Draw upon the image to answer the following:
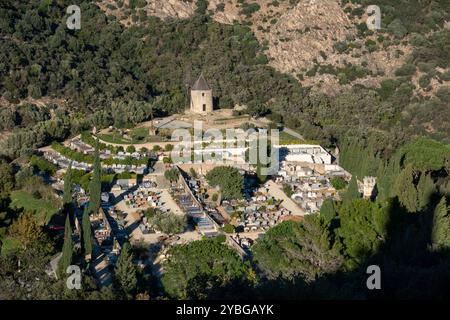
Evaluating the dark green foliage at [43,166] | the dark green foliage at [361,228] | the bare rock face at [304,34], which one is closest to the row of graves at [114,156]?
the dark green foliage at [43,166]

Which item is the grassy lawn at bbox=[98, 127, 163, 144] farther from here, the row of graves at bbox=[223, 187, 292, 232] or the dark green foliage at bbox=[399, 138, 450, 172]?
the dark green foliage at bbox=[399, 138, 450, 172]

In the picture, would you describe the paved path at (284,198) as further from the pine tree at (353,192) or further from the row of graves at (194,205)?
the row of graves at (194,205)

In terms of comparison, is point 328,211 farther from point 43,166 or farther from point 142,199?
point 43,166

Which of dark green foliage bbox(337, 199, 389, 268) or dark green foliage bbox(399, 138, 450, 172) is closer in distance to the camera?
dark green foliage bbox(337, 199, 389, 268)

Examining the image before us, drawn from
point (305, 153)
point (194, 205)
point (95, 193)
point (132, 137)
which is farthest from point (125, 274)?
point (305, 153)

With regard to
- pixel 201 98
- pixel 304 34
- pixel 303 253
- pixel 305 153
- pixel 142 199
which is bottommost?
pixel 142 199

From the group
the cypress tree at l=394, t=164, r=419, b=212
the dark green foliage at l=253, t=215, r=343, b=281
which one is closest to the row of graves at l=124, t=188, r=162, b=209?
the dark green foliage at l=253, t=215, r=343, b=281
